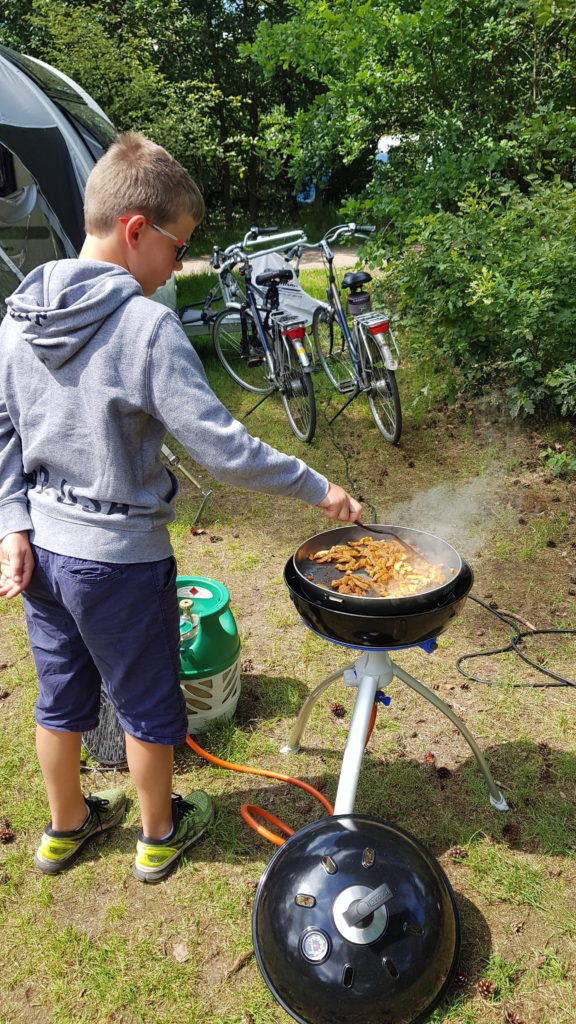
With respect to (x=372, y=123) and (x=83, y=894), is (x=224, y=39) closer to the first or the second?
(x=372, y=123)

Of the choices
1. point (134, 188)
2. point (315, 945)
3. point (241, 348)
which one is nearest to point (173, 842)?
point (315, 945)

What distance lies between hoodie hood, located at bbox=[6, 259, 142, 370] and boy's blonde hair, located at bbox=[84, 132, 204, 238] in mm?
124

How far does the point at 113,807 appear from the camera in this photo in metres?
2.54

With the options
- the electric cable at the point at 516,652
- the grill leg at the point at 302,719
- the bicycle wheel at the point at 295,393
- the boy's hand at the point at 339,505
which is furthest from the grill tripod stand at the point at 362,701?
the bicycle wheel at the point at 295,393

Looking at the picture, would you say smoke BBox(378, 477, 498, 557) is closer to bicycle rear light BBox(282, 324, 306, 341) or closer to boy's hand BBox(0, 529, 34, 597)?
bicycle rear light BBox(282, 324, 306, 341)

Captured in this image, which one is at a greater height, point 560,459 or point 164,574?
point 164,574

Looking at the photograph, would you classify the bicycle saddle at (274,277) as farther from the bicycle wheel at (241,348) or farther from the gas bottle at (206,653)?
the gas bottle at (206,653)

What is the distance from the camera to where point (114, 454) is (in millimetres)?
1745

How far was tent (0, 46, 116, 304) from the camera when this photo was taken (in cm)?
586

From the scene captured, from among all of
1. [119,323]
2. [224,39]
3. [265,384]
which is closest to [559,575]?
[119,323]

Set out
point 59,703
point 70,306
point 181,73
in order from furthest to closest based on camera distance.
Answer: point 181,73 < point 59,703 < point 70,306

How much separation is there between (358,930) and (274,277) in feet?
16.5

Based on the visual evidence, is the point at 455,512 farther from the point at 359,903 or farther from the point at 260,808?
the point at 359,903

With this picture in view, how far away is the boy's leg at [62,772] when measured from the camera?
86.2 inches
